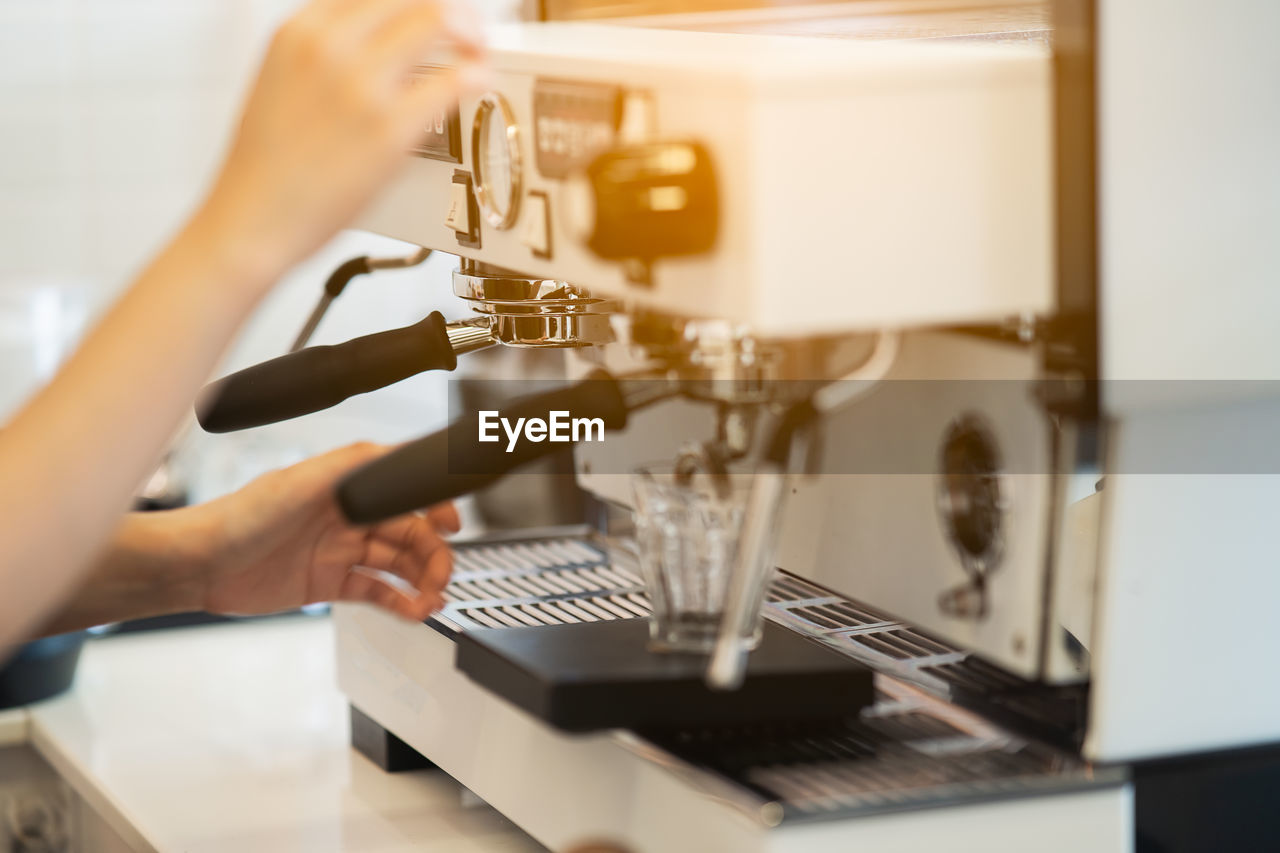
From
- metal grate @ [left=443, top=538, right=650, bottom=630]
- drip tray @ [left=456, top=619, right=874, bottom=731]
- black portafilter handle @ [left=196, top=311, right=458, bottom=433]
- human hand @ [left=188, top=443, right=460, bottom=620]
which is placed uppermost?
black portafilter handle @ [left=196, top=311, right=458, bottom=433]

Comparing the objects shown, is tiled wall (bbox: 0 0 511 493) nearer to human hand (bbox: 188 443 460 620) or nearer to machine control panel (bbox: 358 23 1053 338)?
human hand (bbox: 188 443 460 620)

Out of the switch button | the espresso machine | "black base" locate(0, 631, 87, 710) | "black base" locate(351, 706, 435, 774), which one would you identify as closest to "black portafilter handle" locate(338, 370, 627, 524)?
the espresso machine

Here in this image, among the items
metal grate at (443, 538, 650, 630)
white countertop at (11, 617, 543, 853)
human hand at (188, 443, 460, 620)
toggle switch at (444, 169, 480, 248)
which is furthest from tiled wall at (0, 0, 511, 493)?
toggle switch at (444, 169, 480, 248)

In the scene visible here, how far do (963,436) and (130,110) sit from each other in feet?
6.82

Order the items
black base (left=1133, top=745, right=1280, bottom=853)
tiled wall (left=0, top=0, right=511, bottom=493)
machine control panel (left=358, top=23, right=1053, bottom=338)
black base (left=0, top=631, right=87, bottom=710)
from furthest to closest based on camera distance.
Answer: tiled wall (left=0, top=0, right=511, bottom=493) → black base (left=0, top=631, right=87, bottom=710) → black base (left=1133, top=745, right=1280, bottom=853) → machine control panel (left=358, top=23, right=1053, bottom=338)

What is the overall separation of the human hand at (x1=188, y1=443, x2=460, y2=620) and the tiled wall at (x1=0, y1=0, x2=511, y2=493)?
1464mm

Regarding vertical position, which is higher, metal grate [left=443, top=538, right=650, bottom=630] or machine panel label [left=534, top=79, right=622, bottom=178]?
machine panel label [left=534, top=79, right=622, bottom=178]

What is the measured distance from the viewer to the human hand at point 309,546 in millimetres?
805

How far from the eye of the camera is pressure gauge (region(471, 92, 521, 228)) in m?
0.63

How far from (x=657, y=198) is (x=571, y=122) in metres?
0.09

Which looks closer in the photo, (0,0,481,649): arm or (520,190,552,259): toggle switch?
(0,0,481,649): arm

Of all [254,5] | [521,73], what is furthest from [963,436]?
[254,5]

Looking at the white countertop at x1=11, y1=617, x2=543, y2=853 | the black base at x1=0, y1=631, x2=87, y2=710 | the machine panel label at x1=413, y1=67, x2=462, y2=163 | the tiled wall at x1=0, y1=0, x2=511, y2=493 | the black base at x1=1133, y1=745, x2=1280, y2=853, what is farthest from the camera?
the tiled wall at x1=0, y1=0, x2=511, y2=493

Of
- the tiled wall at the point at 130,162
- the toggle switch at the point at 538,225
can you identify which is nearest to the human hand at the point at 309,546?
the toggle switch at the point at 538,225
